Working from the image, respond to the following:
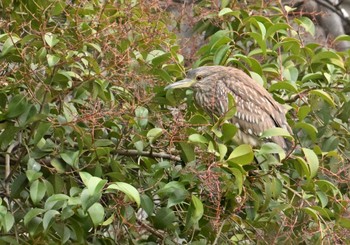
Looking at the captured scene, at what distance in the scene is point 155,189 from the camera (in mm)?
3703

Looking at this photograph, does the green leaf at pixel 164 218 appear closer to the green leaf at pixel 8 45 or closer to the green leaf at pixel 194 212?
the green leaf at pixel 194 212

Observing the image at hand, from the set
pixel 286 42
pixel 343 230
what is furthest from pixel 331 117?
pixel 343 230

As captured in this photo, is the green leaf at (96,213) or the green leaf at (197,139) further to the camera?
the green leaf at (197,139)

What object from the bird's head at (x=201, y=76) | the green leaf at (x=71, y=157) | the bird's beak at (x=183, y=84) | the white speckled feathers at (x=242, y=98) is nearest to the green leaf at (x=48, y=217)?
the green leaf at (x=71, y=157)

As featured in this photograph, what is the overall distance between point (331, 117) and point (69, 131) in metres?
1.30

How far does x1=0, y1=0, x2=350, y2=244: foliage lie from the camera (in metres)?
3.53

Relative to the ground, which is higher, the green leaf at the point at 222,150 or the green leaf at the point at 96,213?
the green leaf at the point at 222,150

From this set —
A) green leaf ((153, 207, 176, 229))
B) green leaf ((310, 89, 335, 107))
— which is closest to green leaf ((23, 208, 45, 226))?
green leaf ((153, 207, 176, 229))

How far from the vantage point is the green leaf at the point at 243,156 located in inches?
140

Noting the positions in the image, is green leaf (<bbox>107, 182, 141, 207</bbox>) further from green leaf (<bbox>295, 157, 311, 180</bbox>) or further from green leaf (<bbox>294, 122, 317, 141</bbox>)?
green leaf (<bbox>294, 122, 317, 141</bbox>)

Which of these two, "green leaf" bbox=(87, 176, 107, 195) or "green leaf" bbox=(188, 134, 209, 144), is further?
"green leaf" bbox=(188, 134, 209, 144)

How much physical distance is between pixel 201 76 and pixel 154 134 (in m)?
0.88

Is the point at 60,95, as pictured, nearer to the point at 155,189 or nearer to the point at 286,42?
the point at 155,189

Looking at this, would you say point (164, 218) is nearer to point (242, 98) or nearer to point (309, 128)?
point (309, 128)
